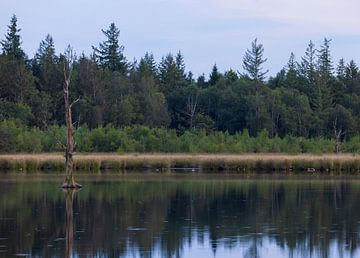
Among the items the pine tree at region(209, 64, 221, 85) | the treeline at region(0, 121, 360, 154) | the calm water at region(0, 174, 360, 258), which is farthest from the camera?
the pine tree at region(209, 64, 221, 85)

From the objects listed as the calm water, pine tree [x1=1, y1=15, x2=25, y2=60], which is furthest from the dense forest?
the calm water

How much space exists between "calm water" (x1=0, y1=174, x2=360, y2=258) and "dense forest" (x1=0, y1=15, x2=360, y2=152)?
3276cm

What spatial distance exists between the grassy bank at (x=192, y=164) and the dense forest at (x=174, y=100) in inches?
735

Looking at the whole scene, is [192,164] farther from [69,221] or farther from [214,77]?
[214,77]

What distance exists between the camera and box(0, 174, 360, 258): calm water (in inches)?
683

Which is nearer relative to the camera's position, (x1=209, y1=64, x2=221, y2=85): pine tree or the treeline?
the treeline

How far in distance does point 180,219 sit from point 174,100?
5657 centimetres

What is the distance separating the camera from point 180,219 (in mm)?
22781

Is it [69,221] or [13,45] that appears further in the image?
[13,45]

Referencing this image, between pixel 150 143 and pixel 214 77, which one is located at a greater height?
pixel 214 77

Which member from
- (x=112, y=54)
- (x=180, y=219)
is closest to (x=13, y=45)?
(x=112, y=54)

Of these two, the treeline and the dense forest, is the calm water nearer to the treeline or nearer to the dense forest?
the treeline

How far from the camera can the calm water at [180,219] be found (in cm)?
1734

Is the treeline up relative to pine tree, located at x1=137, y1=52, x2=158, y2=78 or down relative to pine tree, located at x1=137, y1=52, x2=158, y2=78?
down
